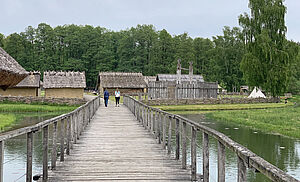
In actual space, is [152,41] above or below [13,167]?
above

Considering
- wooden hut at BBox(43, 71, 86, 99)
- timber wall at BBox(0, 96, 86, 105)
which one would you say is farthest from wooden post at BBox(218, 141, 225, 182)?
wooden hut at BBox(43, 71, 86, 99)

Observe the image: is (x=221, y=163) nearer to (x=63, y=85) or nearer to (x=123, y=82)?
(x=63, y=85)

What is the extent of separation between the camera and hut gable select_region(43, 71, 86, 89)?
40.1 metres

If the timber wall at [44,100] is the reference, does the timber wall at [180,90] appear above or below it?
above

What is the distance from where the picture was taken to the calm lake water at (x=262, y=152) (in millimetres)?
8694

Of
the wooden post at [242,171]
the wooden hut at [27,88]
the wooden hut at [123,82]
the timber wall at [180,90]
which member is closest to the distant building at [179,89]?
the timber wall at [180,90]

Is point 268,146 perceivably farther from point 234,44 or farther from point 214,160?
point 234,44

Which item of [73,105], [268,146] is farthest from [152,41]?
[268,146]

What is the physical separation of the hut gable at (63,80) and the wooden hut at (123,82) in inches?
511

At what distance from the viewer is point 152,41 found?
82.8 metres

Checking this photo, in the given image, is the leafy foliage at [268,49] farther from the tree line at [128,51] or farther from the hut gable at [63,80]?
the tree line at [128,51]

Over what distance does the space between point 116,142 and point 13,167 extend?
9.20ft

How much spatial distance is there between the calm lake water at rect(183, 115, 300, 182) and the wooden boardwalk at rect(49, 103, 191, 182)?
1639 mm

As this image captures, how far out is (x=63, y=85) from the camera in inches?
1580
